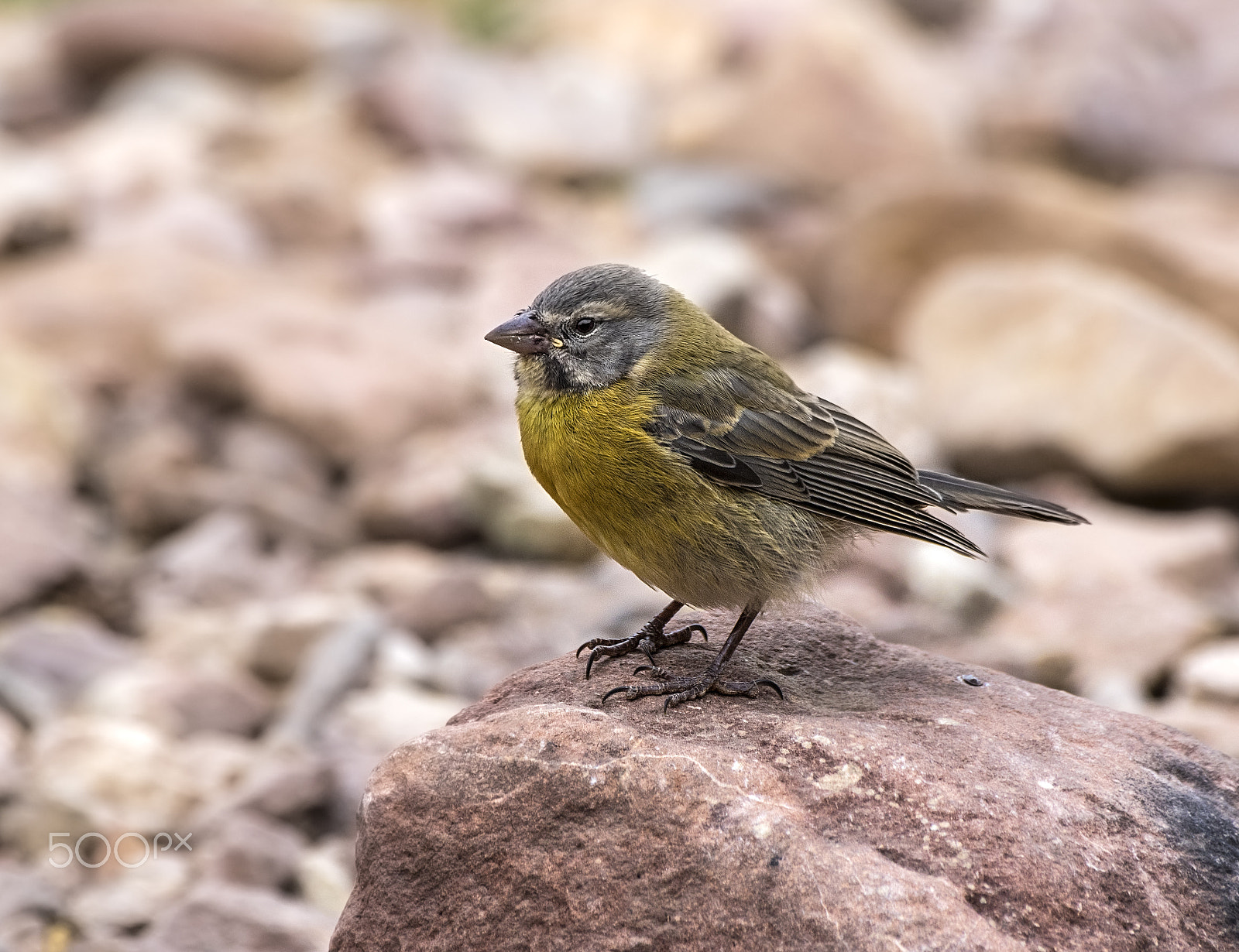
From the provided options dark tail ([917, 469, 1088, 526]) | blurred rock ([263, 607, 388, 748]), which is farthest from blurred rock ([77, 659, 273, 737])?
dark tail ([917, 469, 1088, 526])

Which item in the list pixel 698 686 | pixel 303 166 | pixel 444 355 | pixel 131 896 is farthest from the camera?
pixel 303 166

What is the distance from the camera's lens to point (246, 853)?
5.81 metres

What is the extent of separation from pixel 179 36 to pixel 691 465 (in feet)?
46.9

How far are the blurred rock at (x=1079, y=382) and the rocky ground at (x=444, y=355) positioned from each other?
3 centimetres

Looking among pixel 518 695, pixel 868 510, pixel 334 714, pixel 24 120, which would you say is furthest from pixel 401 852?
pixel 24 120

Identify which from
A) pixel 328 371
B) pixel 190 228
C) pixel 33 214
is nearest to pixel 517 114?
pixel 190 228

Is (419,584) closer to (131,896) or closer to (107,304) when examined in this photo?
(131,896)

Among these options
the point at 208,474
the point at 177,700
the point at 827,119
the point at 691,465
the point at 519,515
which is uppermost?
the point at 691,465

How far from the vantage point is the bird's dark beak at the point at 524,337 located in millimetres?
5109

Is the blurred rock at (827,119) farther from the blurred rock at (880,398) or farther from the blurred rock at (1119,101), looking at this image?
the blurred rock at (880,398)

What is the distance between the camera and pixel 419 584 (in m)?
8.59

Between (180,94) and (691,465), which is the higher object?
(691,465)

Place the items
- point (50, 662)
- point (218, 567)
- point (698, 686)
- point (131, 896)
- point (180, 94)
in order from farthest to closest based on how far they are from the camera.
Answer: point (180, 94)
point (218, 567)
point (50, 662)
point (131, 896)
point (698, 686)

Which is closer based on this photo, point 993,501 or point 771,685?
point 771,685
